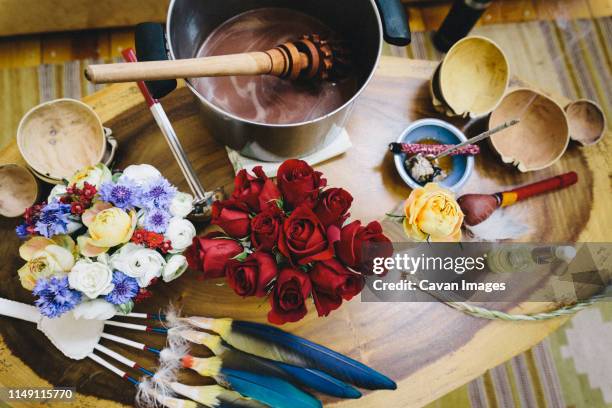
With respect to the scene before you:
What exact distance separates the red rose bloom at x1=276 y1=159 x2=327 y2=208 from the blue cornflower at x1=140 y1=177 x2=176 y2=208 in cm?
19

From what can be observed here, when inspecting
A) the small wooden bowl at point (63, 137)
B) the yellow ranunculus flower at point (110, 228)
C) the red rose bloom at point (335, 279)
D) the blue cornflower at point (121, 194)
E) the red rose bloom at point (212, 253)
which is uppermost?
the small wooden bowl at point (63, 137)

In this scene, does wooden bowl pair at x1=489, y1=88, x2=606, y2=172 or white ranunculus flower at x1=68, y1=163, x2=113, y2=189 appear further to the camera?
wooden bowl pair at x1=489, y1=88, x2=606, y2=172

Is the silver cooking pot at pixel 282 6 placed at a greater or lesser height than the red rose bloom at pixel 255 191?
greater

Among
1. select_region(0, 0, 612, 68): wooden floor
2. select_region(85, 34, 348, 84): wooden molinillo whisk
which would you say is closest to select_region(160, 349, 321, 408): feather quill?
select_region(85, 34, 348, 84): wooden molinillo whisk

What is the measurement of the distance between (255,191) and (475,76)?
0.60 metres

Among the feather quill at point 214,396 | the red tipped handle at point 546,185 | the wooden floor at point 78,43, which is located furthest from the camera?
the wooden floor at point 78,43

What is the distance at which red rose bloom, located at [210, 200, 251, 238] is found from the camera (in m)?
0.64

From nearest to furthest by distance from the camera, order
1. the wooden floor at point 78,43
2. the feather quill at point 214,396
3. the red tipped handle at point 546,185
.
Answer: the feather quill at point 214,396, the red tipped handle at point 546,185, the wooden floor at point 78,43

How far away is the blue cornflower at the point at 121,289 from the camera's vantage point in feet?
2.36

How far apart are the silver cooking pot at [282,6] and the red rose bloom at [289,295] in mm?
216

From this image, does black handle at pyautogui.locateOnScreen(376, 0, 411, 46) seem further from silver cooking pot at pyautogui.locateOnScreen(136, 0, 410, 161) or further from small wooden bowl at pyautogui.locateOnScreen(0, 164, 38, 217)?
small wooden bowl at pyautogui.locateOnScreen(0, 164, 38, 217)

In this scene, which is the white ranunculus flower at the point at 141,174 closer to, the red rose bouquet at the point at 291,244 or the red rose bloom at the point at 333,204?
the red rose bouquet at the point at 291,244

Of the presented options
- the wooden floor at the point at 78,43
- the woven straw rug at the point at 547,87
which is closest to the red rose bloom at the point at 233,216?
the woven straw rug at the point at 547,87

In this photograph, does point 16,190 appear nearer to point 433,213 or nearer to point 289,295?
point 289,295
